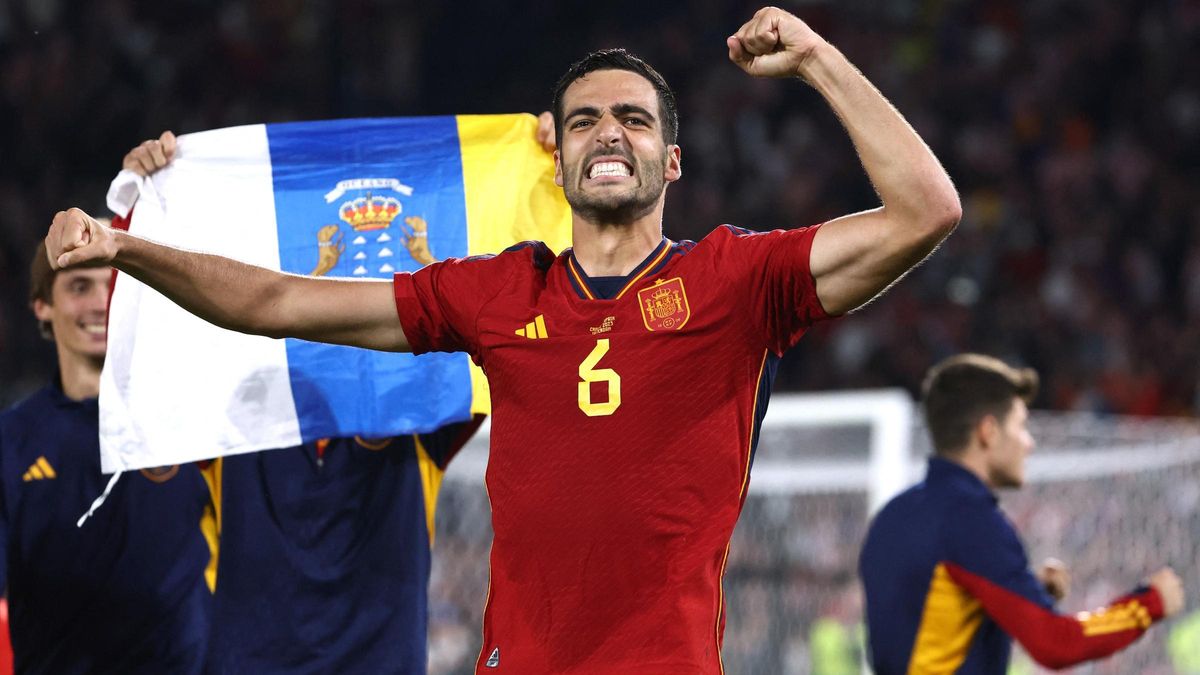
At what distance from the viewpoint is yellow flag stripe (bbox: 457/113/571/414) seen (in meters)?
4.60

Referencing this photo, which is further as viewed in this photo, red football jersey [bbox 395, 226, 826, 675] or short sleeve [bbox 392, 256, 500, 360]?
short sleeve [bbox 392, 256, 500, 360]

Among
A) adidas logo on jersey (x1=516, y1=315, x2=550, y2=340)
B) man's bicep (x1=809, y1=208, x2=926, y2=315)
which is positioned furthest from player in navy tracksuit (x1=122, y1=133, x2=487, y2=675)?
man's bicep (x1=809, y1=208, x2=926, y2=315)

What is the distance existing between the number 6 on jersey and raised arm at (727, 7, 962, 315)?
1.45ft

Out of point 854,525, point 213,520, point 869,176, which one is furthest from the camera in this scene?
point 854,525

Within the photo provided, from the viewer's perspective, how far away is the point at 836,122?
14531mm

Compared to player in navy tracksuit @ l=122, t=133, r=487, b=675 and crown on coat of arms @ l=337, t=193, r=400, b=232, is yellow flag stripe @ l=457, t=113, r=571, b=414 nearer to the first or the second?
crown on coat of arms @ l=337, t=193, r=400, b=232

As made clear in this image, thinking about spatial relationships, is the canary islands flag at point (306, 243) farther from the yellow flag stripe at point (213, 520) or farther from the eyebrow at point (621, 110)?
the eyebrow at point (621, 110)

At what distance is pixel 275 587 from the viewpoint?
4.30m

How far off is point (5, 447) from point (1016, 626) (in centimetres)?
305

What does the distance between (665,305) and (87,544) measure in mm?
2277

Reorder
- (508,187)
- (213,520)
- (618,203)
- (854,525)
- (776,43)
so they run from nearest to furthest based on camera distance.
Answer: (776,43) → (618,203) → (508,187) → (213,520) → (854,525)

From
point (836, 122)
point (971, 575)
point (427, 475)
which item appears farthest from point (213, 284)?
point (836, 122)

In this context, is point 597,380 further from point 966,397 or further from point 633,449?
point 966,397

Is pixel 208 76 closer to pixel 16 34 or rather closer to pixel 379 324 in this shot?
pixel 16 34
